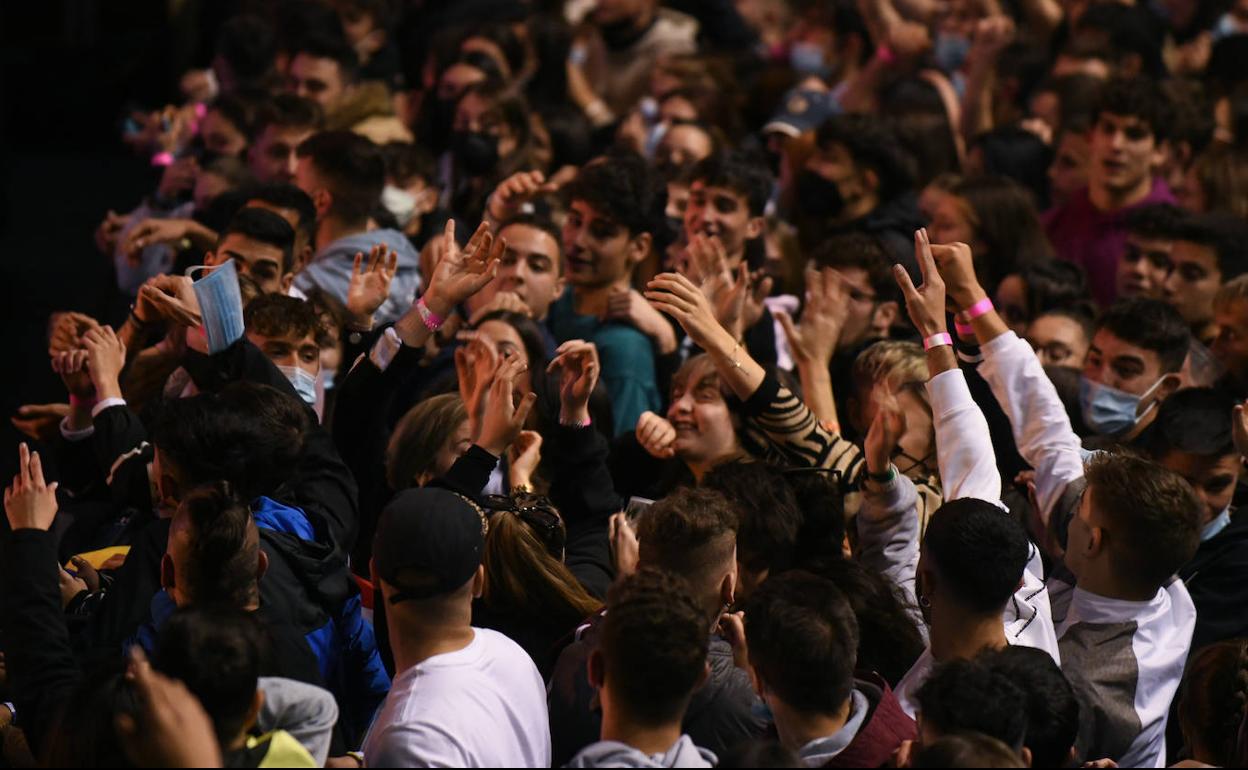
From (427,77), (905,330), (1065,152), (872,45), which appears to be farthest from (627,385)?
(872,45)

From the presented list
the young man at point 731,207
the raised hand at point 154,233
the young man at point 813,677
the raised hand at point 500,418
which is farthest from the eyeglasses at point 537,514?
the raised hand at point 154,233

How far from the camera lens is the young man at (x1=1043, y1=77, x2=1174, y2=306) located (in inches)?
264

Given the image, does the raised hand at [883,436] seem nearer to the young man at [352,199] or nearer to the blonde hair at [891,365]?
the blonde hair at [891,365]

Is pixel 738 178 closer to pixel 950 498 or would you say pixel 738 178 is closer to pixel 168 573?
pixel 950 498

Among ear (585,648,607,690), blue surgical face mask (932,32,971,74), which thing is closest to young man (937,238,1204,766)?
ear (585,648,607,690)

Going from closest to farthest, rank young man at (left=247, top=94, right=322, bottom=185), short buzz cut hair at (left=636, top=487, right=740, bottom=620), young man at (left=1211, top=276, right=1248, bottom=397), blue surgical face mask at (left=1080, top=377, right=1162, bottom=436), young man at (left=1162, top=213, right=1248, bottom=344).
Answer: short buzz cut hair at (left=636, top=487, right=740, bottom=620) < blue surgical face mask at (left=1080, top=377, right=1162, bottom=436) < young man at (left=1211, top=276, right=1248, bottom=397) < young man at (left=1162, top=213, right=1248, bottom=344) < young man at (left=247, top=94, right=322, bottom=185)

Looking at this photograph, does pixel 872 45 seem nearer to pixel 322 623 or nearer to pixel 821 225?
pixel 821 225

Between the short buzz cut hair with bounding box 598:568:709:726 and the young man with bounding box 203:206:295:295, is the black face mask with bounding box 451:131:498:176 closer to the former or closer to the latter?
the young man with bounding box 203:206:295:295

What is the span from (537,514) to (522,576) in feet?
0.57

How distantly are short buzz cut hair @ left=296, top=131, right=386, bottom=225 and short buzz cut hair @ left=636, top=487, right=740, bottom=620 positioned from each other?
2.84 meters

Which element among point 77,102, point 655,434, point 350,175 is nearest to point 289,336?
point 655,434

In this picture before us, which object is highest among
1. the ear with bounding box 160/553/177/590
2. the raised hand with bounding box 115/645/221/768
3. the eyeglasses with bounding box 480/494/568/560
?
the raised hand with bounding box 115/645/221/768

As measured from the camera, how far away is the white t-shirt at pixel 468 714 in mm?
2945

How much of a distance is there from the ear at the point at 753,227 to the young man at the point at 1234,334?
1.65 metres
